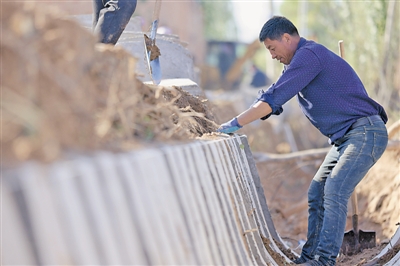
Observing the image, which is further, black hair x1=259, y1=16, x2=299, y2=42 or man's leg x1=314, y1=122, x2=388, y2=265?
black hair x1=259, y1=16, x2=299, y2=42

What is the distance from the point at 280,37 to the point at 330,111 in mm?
693

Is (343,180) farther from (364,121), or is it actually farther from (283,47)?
(283,47)

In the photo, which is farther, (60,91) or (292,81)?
(292,81)

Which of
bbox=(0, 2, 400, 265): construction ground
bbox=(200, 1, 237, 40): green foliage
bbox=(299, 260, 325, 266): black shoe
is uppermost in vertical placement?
bbox=(200, 1, 237, 40): green foliage

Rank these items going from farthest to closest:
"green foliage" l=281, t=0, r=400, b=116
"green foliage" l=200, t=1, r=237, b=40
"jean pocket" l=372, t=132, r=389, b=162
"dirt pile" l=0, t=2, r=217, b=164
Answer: "green foliage" l=200, t=1, r=237, b=40 → "green foliage" l=281, t=0, r=400, b=116 → "jean pocket" l=372, t=132, r=389, b=162 → "dirt pile" l=0, t=2, r=217, b=164

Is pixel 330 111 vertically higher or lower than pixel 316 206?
higher

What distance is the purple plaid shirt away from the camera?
454 centimetres

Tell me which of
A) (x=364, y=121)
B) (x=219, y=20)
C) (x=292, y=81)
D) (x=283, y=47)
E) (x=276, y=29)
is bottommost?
(x=364, y=121)

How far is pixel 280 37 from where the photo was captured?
4766 millimetres

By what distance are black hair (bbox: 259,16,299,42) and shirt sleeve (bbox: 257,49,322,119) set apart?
0.94 feet

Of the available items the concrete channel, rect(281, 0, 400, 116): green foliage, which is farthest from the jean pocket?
rect(281, 0, 400, 116): green foliage

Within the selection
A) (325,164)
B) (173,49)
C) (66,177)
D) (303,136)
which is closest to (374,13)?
(303,136)

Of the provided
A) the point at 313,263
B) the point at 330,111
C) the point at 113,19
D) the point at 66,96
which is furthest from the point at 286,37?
the point at 66,96

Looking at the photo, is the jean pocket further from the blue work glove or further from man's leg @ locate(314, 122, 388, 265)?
the blue work glove
